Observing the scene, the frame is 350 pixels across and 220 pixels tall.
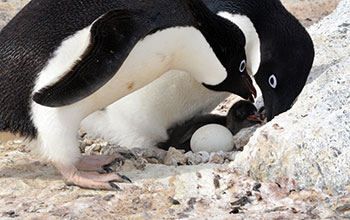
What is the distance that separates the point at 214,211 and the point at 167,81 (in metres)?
1.20

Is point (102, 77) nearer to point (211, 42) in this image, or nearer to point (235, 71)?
point (211, 42)

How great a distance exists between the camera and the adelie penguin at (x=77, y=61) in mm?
2352

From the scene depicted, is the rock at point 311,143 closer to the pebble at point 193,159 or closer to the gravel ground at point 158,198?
the gravel ground at point 158,198

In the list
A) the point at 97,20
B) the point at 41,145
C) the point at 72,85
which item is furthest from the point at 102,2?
the point at 41,145

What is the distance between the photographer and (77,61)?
7.70 ft

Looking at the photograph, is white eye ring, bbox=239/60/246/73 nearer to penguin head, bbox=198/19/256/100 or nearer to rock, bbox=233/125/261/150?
penguin head, bbox=198/19/256/100

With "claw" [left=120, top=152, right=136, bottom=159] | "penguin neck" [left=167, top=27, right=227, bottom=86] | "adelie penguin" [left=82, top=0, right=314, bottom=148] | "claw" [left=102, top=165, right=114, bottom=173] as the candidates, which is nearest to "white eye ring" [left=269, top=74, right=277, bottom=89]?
"adelie penguin" [left=82, top=0, right=314, bottom=148]

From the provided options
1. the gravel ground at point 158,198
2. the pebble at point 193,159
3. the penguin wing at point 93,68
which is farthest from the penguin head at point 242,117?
the penguin wing at point 93,68

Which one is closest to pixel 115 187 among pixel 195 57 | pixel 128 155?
pixel 128 155

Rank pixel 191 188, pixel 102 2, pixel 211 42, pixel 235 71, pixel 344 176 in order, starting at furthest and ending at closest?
pixel 235 71, pixel 211 42, pixel 102 2, pixel 191 188, pixel 344 176

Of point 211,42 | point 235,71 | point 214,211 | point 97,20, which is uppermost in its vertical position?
point 97,20

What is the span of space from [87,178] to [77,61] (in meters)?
0.51

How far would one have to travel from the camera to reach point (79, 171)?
2561 millimetres

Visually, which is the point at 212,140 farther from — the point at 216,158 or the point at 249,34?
the point at 249,34
